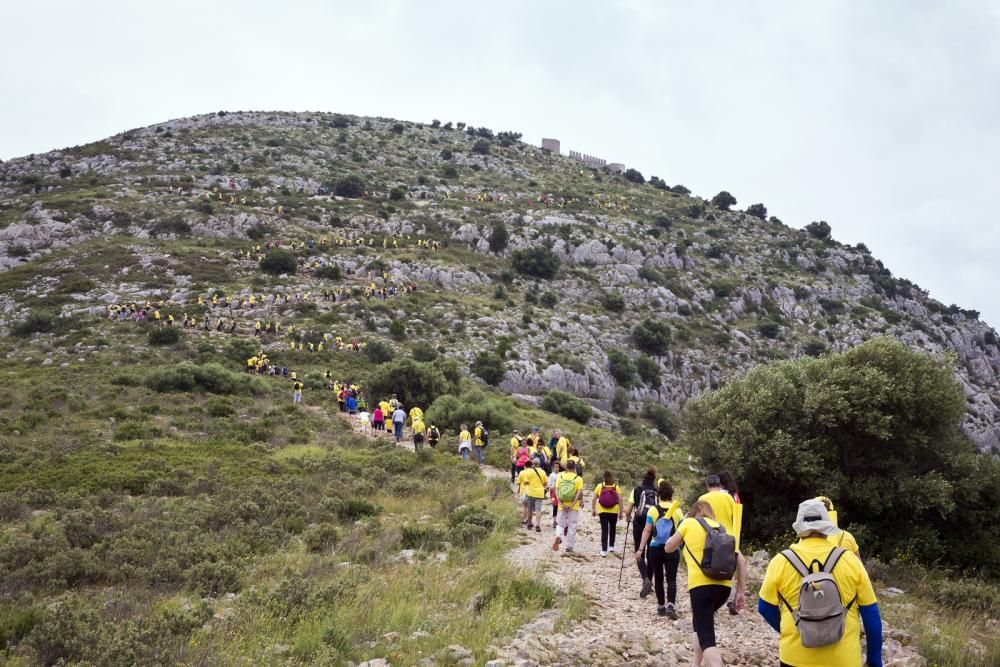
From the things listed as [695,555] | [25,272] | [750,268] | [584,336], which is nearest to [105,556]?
[695,555]

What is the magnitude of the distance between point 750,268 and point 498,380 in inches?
1942

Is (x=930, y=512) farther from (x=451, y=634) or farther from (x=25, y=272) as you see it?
(x=25, y=272)

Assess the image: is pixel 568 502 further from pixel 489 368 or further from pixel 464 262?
pixel 464 262

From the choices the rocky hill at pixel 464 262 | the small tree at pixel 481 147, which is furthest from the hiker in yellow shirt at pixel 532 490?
the small tree at pixel 481 147

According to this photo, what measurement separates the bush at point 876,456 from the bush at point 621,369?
118 feet

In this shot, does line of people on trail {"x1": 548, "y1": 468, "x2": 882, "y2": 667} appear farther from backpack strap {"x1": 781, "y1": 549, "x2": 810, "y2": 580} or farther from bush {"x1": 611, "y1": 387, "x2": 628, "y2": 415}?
bush {"x1": 611, "y1": 387, "x2": 628, "y2": 415}

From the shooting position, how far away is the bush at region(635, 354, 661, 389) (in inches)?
1948

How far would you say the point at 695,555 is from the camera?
206 inches

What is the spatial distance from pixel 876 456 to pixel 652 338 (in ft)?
141

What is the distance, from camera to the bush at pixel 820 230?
9725 centimetres

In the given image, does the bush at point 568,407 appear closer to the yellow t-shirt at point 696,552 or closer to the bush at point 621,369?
the bush at point 621,369

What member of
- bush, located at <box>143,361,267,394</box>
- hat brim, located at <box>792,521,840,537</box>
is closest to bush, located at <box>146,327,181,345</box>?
bush, located at <box>143,361,267,394</box>

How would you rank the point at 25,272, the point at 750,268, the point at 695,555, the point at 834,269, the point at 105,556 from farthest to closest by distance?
the point at 834,269 < the point at 750,268 < the point at 25,272 < the point at 105,556 < the point at 695,555

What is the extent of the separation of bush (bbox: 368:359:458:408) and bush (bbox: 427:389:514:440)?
1603 millimetres
